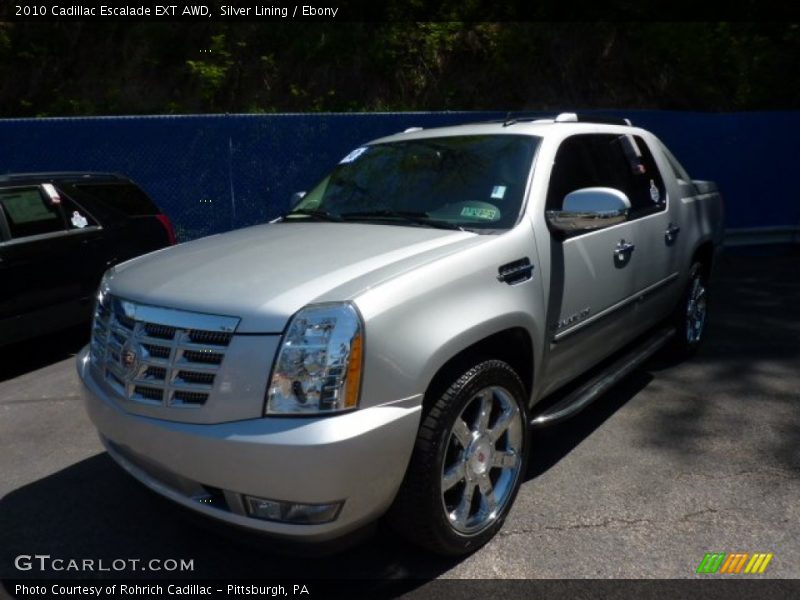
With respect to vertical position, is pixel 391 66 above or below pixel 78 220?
above

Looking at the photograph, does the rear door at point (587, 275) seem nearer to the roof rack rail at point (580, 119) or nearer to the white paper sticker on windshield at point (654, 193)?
the roof rack rail at point (580, 119)

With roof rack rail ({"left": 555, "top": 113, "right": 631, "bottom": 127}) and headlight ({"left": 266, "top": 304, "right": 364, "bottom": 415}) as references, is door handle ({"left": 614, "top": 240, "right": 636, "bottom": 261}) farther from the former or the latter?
headlight ({"left": 266, "top": 304, "right": 364, "bottom": 415})

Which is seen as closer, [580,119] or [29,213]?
[580,119]

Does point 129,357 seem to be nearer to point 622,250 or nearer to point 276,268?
point 276,268

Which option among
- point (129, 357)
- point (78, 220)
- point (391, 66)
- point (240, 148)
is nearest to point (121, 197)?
point (78, 220)

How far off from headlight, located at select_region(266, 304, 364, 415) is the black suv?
4154mm

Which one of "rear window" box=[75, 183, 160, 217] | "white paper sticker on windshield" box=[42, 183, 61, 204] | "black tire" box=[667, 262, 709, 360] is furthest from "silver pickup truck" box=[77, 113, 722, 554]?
"rear window" box=[75, 183, 160, 217]

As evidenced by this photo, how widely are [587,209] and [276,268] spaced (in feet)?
5.05

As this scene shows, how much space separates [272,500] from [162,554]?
37.7 inches

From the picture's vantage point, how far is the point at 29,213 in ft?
20.6

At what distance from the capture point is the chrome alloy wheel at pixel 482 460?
10.3 ft

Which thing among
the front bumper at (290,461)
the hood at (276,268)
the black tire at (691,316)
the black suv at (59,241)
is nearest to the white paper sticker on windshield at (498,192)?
the hood at (276,268)

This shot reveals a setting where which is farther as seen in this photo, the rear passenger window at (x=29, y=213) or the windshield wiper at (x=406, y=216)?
the rear passenger window at (x=29, y=213)

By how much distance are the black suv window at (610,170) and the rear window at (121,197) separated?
14.8 ft
